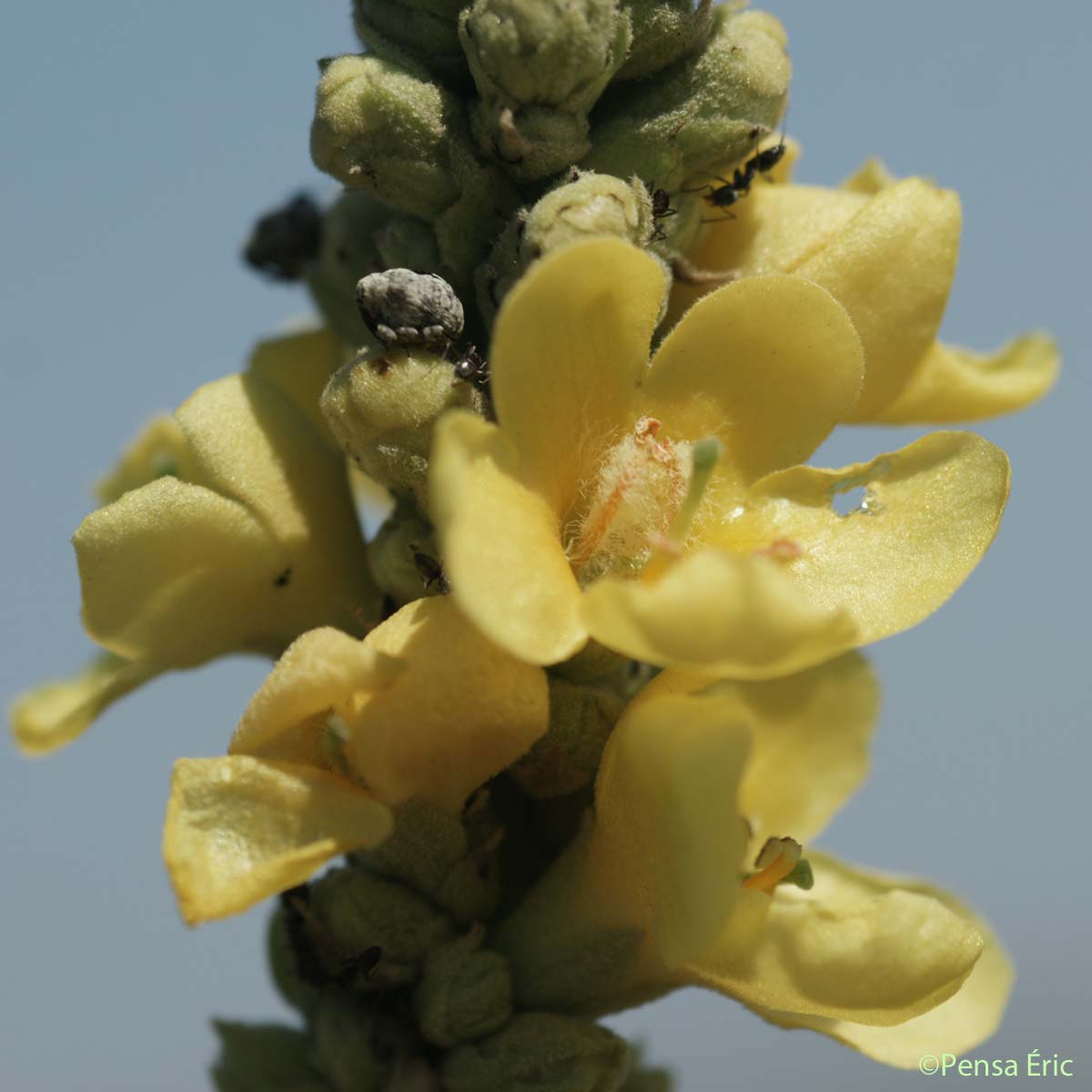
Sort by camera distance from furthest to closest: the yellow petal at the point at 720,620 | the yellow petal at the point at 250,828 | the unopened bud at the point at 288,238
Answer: the unopened bud at the point at 288,238, the yellow petal at the point at 250,828, the yellow petal at the point at 720,620

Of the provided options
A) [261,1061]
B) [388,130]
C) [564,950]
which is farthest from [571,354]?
[261,1061]

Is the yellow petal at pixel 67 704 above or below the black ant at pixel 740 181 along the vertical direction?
below

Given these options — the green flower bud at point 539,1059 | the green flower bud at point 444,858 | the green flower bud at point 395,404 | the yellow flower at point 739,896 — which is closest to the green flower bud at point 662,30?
the green flower bud at point 395,404

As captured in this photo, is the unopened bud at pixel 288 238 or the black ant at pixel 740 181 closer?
the black ant at pixel 740 181

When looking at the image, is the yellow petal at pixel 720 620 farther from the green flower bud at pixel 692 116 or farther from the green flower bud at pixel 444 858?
the green flower bud at pixel 692 116

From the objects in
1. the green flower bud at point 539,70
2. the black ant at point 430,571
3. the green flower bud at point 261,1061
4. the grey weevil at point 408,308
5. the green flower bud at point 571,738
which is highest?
the green flower bud at point 539,70

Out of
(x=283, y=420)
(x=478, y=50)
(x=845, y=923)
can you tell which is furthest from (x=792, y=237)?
(x=845, y=923)
